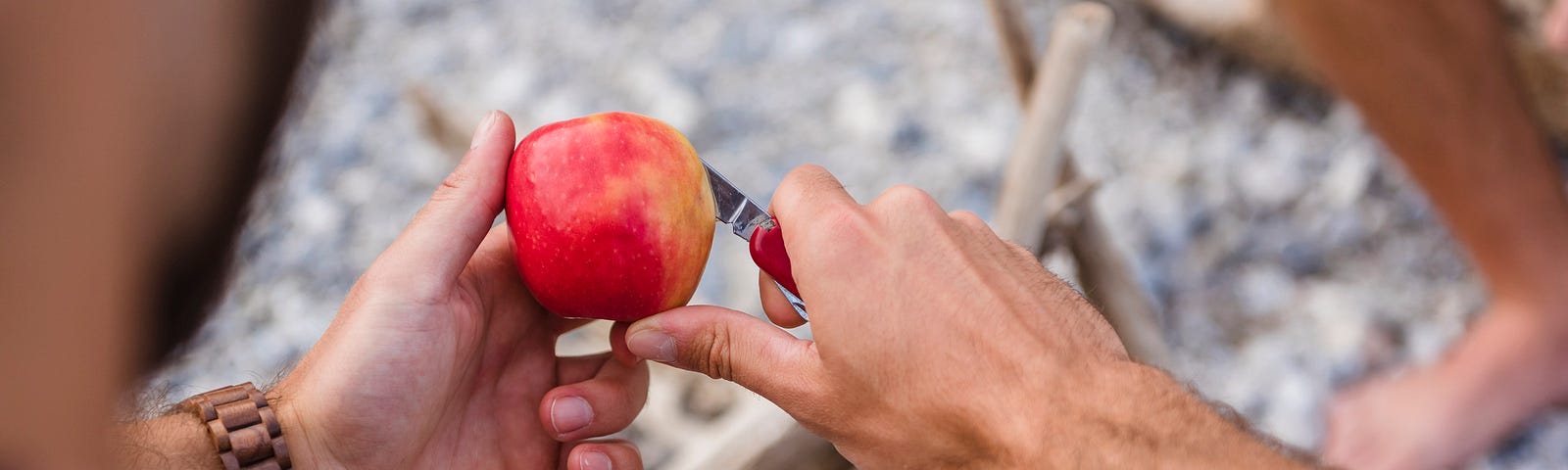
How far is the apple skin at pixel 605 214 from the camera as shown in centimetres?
94

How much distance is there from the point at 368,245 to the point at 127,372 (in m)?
1.89

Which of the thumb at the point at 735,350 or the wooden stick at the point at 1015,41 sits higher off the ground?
the wooden stick at the point at 1015,41

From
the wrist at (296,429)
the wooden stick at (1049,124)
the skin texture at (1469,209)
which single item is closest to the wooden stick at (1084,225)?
the wooden stick at (1049,124)

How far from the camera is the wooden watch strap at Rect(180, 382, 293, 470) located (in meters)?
0.87

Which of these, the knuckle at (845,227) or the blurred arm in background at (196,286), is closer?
the blurred arm in background at (196,286)

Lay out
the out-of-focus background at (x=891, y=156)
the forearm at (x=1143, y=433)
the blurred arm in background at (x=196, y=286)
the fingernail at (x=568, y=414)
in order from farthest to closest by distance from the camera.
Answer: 1. the out-of-focus background at (x=891, y=156)
2. the fingernail at (x=568, y=414)
3. the forearm at (x=1143, y=433)
4. the blurred arm in background at (x=196, y=286)

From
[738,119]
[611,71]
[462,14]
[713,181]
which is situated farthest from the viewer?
[462,14]

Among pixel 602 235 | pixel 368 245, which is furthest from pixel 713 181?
pixel 368 245

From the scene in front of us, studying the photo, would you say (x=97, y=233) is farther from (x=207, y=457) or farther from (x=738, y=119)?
(x=738, y=119)

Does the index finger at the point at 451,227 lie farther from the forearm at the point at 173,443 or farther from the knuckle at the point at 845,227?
the knuckle at the point at 845,227

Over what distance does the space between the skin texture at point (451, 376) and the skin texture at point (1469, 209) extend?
4.15ft

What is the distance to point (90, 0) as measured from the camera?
11.6 inches

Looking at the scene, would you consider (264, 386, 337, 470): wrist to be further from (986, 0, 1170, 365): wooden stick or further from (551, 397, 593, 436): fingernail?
(986, 0, 1170, 365): wooden stick

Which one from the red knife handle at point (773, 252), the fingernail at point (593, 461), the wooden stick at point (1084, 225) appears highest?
the wooden stick at point (1084, 225)
